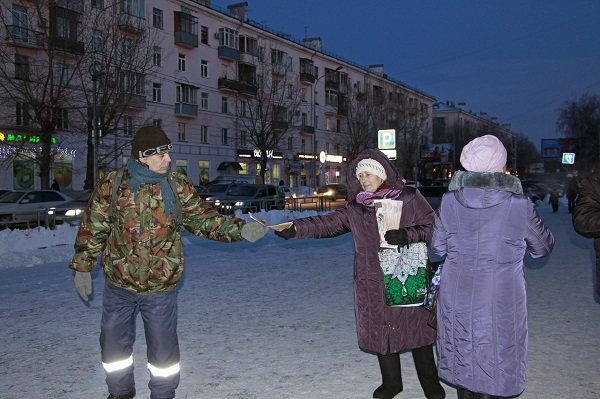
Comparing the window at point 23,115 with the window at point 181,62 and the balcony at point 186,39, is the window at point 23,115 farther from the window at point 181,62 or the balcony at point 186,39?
the window at point 181,62

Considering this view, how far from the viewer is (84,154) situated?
34.2 metres

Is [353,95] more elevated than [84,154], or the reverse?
[353,95]

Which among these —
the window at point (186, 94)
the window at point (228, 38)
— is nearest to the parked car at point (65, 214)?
the window at point (186, 94)

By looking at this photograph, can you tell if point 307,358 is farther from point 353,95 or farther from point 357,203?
point 353,95

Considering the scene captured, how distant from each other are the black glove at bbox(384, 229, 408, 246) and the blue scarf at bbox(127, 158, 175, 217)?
4.54 ft

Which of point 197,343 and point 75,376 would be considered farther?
point 197,343

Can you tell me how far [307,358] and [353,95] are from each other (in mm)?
56500

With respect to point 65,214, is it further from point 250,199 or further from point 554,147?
point 554,147

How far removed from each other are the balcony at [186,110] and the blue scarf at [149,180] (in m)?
39.5

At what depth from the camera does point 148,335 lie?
11.7 feet

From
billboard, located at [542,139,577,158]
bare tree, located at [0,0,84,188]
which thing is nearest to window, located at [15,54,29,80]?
bare tree, located at [0,0,84,188]

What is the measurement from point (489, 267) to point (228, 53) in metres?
45.2

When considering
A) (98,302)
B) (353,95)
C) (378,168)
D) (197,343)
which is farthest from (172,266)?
(353,95)

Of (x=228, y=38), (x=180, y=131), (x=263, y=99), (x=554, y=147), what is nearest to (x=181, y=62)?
(x=180, y=131)
